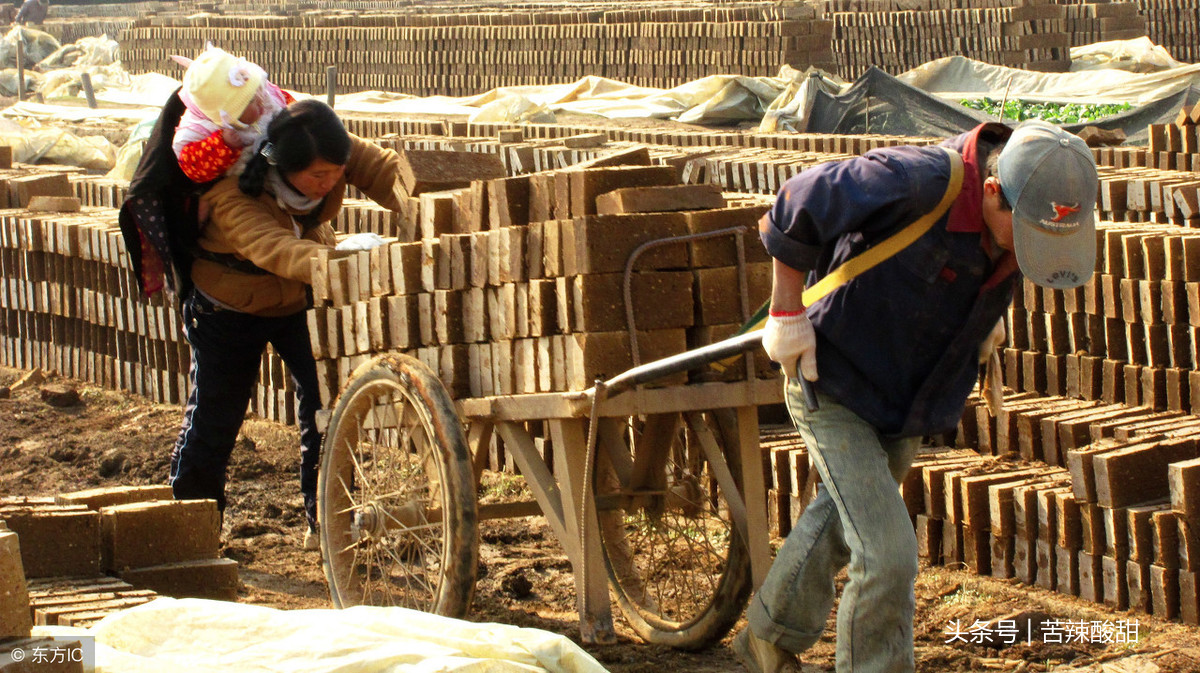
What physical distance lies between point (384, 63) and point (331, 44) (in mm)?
1524

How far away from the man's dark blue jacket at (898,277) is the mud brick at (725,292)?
28.5 inches

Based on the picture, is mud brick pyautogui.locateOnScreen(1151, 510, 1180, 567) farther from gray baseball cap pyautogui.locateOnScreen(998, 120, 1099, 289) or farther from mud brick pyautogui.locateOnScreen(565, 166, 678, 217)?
mud brick pyautogui.locateOnScreen(565, 166, 678, 217)

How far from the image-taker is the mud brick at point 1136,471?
4.95 meters

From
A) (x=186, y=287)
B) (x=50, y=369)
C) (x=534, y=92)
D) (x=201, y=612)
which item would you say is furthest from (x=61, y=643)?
(x=534, y=92)

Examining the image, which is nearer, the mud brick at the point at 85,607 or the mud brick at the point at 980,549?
the mud brick at the point at 85,607

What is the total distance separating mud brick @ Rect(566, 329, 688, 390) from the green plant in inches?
436

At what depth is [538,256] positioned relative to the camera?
425 cm

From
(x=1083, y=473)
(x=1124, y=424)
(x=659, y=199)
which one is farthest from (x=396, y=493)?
(x=1124, y=424)

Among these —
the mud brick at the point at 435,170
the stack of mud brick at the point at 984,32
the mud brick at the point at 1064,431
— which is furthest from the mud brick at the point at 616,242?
the stack of mud brick at the point at 984,32

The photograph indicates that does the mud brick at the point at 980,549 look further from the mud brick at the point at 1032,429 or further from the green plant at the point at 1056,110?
the green plant at the point at 1056,110

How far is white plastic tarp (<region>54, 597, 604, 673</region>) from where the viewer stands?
331cm

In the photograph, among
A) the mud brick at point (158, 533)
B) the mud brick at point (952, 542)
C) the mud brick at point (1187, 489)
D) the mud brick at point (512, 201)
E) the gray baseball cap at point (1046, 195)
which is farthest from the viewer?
the mud brick at point (952, 542)

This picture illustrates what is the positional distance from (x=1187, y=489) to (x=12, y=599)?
3595mm

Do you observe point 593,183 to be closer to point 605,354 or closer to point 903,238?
point 605,354
